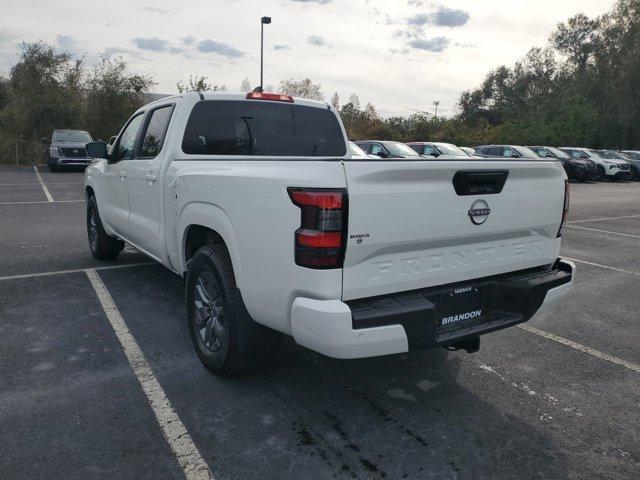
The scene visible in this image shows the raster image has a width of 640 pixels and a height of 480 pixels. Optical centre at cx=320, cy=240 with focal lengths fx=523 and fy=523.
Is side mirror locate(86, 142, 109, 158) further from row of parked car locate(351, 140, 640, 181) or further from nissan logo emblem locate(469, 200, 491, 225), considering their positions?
row of parked car locate(351, 140, 640, 181)

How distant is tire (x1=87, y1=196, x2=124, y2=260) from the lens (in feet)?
20.7

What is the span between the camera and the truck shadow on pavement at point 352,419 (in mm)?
2559

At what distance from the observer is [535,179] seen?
3219mm

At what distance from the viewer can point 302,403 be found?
3133 millimetres

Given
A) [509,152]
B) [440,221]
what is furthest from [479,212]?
[509,152]

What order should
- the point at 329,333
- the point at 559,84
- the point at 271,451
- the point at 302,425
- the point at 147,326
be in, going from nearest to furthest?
the point at 329,333, the point at 271,451, the point at 302,425, the point at 147,326, the point at 559,84

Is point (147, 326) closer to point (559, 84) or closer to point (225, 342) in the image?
point (225, 342)

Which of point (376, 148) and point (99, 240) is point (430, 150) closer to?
point (376, 148)

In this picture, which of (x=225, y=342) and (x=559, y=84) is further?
(x=559, y=84)

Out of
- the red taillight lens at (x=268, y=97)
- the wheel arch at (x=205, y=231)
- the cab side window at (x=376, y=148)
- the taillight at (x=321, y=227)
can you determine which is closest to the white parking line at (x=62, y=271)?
the wheel arch at (x=205, y=231)

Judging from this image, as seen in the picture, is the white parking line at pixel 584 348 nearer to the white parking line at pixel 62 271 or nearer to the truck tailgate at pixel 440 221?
the truck tailgate at pixel 440 221

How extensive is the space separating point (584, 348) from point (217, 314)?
9.50 ft

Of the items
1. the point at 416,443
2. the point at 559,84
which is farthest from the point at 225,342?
the point at 559,84

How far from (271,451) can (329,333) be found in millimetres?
707
